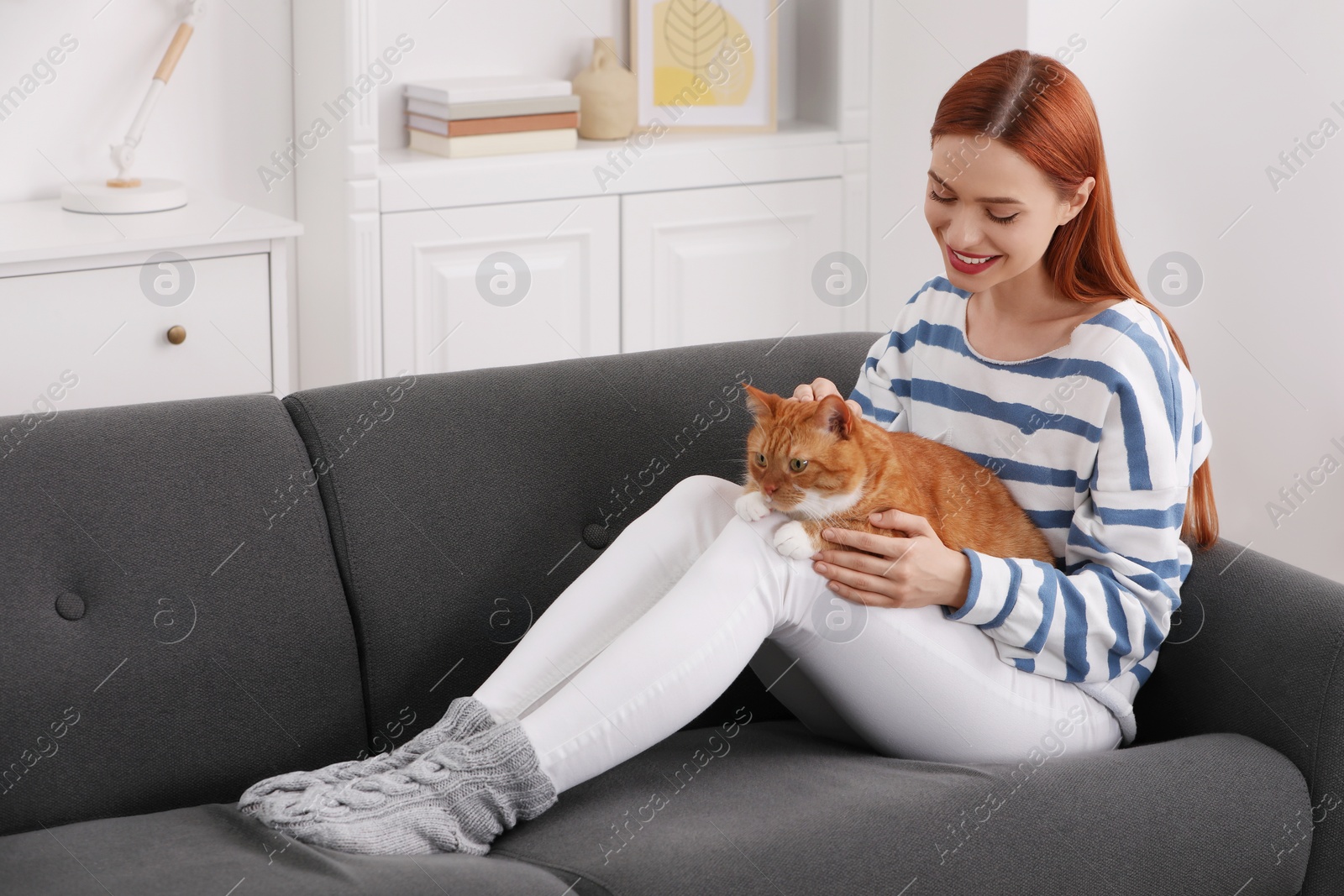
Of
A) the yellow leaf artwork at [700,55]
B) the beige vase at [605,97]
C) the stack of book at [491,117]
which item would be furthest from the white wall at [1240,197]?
the stack of book at [491,117]

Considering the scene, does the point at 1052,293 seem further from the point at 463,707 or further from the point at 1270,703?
the point at 463,707

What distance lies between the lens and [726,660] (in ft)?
4.86

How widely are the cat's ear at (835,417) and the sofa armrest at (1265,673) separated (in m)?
0.51

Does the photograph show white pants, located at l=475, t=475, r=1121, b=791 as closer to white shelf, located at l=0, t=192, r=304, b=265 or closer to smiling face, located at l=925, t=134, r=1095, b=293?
smiling face, located at l=925, t=134, r=1095, b=293

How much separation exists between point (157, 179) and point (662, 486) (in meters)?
1.50

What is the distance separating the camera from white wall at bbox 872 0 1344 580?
2.66 m

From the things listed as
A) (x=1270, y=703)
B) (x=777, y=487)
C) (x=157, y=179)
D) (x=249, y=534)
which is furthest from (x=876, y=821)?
(x=157, y=179)

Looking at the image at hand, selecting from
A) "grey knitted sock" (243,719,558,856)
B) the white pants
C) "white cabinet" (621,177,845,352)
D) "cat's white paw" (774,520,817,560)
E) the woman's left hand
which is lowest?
"grey knitted sock" (243,719,558,856)

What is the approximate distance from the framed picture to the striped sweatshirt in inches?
68.6

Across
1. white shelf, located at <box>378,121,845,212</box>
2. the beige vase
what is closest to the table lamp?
white shelf, located at <box>378,121,845,212</box>

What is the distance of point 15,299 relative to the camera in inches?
94.9

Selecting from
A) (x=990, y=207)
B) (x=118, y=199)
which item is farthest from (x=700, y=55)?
(x=990, y=207)

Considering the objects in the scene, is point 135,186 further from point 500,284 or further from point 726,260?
point 726,260

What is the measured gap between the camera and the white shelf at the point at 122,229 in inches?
95.7
